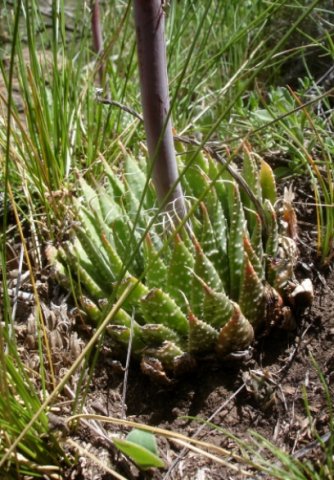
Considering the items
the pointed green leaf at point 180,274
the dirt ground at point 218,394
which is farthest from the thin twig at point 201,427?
the pointed green leaf at point 180,274

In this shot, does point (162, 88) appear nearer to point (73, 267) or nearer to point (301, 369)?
point (73, 267)

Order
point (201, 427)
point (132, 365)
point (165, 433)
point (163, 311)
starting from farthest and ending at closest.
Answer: point (132, 365)
point (163, 311)
point (201, 427)
point (165, 433)

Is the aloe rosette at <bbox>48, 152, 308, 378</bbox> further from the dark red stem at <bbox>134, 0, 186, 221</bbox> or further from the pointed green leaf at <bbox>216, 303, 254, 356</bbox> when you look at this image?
the dark red stem at <bbox>134, 0, 186, 221</bbox>

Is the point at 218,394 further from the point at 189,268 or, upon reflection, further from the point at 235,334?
the point at 189,268

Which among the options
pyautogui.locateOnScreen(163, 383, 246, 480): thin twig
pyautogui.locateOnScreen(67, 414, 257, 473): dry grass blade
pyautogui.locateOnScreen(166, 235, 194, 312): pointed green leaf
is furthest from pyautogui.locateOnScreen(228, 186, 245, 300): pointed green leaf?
pyautogui.locateOnScreen(67, 414, 257, 473): dry grass blade

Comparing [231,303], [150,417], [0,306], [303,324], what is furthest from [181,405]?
[0,306]

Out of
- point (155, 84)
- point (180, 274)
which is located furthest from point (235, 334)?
point (155, 84)

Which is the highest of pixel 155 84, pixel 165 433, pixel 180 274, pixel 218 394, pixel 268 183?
pixel 155 84

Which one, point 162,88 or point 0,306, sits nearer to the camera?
point 162,88
